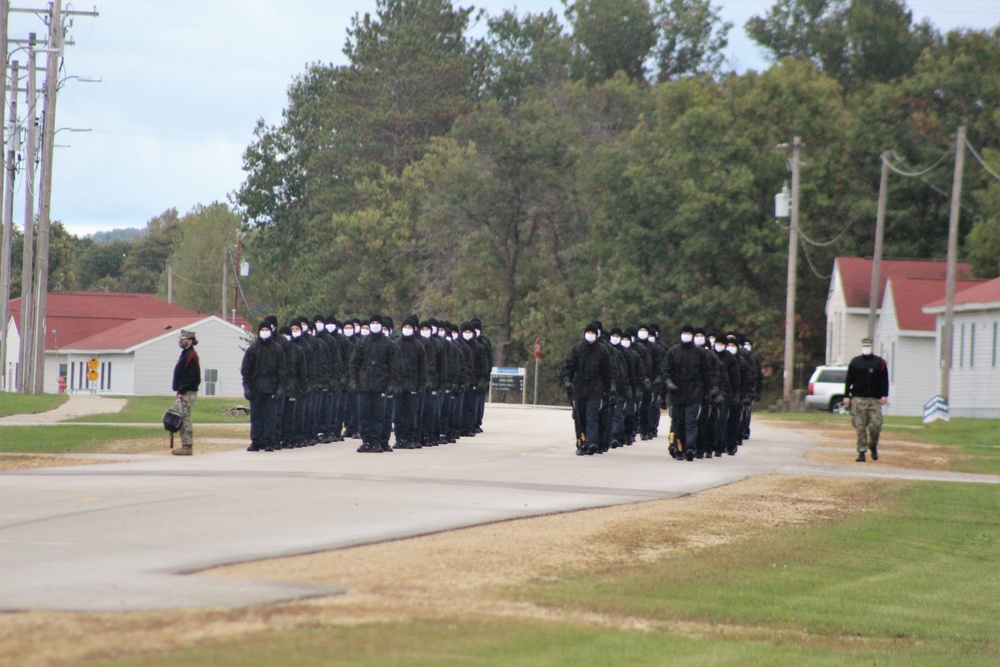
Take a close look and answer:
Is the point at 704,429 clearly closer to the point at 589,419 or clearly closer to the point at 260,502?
the point at 589,419

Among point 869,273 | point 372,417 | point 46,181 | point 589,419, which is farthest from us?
point 869,273

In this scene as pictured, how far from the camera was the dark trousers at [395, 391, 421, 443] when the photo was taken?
2668 centimetres

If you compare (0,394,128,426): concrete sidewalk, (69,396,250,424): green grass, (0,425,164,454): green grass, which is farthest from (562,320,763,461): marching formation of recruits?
(0,394,128,426): concrete sidewalk

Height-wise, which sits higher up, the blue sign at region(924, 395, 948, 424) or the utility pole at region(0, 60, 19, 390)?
the utility pole at region(0, 60, 19, 390)

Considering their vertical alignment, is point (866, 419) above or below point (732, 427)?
above

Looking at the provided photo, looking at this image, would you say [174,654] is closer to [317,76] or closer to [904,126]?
[904,126]

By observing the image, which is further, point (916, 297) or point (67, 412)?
point (916, 297)

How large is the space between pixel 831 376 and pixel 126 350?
4059cm

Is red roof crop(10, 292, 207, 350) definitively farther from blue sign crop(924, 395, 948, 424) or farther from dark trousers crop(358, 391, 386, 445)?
dark trousers crop(358, 391, 386, 445)

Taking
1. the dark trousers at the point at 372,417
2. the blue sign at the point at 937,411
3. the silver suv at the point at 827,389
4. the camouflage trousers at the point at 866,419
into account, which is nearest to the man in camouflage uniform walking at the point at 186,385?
the dark trousers at the point at 372,417

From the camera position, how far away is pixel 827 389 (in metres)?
56.6

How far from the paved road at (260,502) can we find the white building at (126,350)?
2254 inches

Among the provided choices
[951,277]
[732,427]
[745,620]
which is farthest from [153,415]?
[745,620]

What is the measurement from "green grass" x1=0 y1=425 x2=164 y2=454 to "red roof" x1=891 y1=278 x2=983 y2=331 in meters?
35.2
